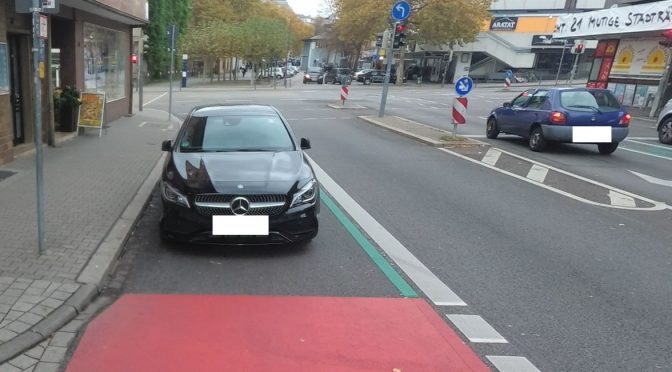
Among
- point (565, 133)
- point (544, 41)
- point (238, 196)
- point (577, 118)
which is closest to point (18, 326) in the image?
point (238, 196)

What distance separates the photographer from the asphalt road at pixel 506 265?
400 centimetres

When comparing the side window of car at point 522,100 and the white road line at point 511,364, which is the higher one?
the side window of car at point 522,100

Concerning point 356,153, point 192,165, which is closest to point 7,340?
point 192,165

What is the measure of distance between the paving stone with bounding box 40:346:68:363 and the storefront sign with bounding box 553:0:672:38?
2466cm

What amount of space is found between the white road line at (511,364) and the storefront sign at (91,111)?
11.3 m

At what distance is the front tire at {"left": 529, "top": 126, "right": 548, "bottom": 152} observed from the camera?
12.6 m

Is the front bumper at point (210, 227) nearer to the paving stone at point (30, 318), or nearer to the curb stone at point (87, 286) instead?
the curb stone at point (87, 286)

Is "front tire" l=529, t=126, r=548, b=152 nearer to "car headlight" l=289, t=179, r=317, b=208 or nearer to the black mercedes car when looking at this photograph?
the black mercedes car

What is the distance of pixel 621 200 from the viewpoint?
826 cm

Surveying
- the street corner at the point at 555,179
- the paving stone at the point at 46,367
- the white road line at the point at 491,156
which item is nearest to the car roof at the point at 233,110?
the paving stone at the point at 46,367

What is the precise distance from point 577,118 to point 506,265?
309 inches

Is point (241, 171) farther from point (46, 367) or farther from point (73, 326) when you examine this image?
point (46, 367)

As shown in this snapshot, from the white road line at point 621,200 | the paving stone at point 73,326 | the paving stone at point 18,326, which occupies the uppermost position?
the white road line at point 621,200

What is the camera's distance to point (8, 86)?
8.62m
